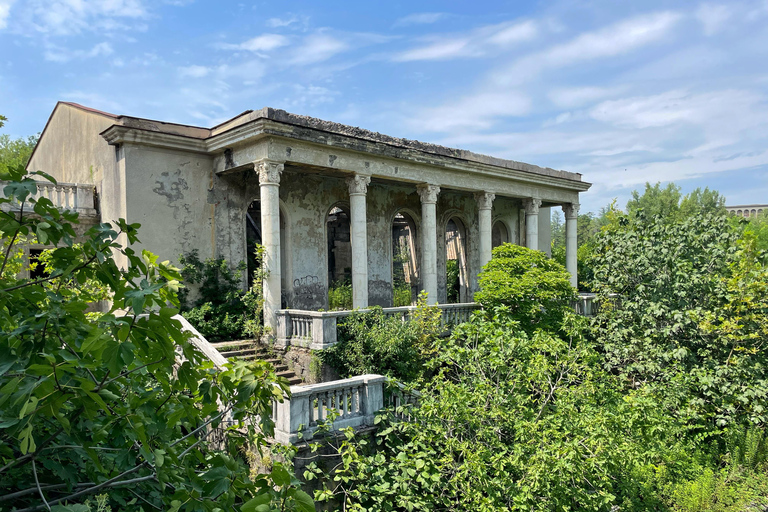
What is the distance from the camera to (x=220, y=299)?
12984mm

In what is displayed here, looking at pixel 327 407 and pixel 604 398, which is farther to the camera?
pixel 604 398

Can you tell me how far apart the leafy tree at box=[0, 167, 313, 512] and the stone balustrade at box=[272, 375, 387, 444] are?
4.18 m

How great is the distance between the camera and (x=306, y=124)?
12.4 m

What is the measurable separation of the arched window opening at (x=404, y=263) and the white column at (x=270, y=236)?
21.7 ft

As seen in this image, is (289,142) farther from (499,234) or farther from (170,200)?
(499,234)

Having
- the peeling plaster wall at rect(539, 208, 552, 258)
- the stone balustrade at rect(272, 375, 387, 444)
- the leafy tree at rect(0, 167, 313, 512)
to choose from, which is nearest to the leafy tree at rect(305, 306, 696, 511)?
the stone balustrade at rect(272, 375, 387, 444)

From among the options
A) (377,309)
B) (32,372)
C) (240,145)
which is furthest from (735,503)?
(240,145)

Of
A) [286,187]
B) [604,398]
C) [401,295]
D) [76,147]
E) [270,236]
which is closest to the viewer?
[604,398]

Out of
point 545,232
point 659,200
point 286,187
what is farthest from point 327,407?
point 659,200

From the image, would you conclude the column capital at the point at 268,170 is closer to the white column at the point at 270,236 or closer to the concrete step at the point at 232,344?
the white column at the point at 270,236

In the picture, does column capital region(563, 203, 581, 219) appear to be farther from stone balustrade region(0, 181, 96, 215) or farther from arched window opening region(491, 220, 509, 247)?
stone balustrade region(0, 181, 96, 215)

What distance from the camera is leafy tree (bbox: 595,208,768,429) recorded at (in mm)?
10477

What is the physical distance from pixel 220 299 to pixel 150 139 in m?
4.29

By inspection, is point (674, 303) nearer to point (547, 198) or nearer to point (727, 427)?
point (727, 427)
